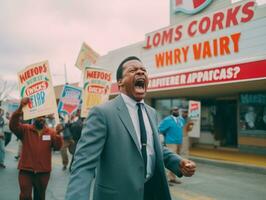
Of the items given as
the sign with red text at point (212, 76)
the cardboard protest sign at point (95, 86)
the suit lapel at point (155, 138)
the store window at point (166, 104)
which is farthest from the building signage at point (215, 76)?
the suit lapel at point (155, 138)

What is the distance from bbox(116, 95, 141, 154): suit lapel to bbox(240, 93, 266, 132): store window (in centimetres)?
1300

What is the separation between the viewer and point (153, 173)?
237cm

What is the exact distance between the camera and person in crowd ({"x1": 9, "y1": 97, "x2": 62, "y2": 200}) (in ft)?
15.2

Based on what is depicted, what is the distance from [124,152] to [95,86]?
7.46 m

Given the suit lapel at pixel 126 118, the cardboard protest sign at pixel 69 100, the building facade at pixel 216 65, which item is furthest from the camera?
the building facade at pixel 216 65

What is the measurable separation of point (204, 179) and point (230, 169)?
8.19ft

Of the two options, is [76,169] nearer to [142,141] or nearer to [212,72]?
[142,141]

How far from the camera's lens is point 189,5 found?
17.0 metres

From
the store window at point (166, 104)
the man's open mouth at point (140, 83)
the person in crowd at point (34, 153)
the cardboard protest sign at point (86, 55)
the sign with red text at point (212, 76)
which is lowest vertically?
the person in crowd at point (34, 153)

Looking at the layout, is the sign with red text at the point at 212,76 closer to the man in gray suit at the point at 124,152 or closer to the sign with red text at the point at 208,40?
the sign with red text at the point at 208,40

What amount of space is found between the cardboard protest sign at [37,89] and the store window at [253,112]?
36.2 feet

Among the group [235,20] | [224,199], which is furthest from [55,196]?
[235,20]

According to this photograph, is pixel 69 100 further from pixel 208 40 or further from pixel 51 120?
pixel 208 40

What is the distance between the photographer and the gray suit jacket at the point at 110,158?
2088 millimetres
